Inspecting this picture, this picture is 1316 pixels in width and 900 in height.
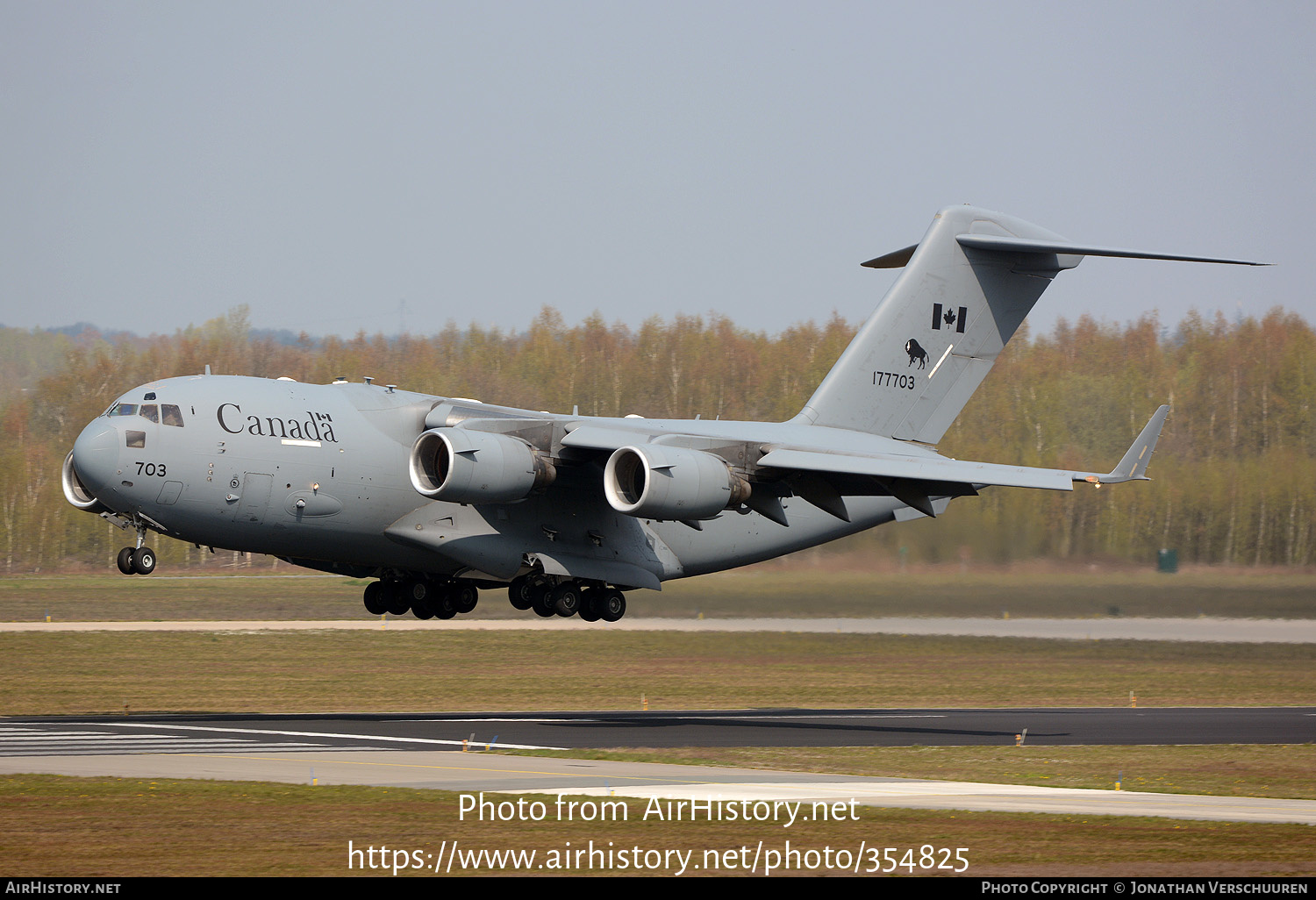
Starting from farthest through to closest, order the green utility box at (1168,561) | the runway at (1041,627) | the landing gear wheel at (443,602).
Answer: the green utility box at (1168,561), the runway at (1041,627), the landing gear wheel at (443,602)

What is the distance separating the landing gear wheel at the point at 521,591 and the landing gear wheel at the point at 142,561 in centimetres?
450

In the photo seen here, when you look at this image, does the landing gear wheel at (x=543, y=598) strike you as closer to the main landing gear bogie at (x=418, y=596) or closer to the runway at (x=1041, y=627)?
the main landing gear bogie at (x=418, y=596)

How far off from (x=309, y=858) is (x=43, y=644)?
22.0 metres

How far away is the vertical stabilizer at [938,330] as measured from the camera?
69.9 ft

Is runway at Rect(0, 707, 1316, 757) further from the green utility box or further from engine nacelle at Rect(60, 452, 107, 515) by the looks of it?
the green utility box

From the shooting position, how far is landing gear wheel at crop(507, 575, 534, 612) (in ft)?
62.6

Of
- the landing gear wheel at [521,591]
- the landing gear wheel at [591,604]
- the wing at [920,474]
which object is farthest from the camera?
the landing gear wheel at [591,604]

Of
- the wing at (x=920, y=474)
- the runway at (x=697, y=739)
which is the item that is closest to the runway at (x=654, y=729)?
the runway at (x=697, y=739)

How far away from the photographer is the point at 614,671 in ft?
94.9

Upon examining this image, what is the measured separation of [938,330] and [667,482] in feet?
19.9

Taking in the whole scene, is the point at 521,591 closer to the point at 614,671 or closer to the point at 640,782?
the point at 640,782

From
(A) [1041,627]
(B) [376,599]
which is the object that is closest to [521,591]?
(B) [376,599]
